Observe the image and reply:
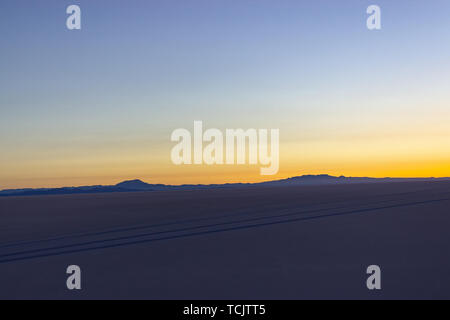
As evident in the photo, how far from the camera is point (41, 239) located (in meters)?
14.6

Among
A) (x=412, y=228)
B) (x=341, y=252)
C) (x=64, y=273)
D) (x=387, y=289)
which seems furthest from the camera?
Answer: (x=412, y=228)

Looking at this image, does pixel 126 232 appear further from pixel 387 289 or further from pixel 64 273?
pixel 387 289

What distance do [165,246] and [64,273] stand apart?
12.0 feet

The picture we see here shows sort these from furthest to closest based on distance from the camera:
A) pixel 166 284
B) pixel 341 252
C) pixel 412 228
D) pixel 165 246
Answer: pixel 412 228 < pixel 165 246 < pixel 341 252 < pixel 166 284

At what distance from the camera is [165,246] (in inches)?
496

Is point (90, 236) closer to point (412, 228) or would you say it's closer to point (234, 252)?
point (234, 252)

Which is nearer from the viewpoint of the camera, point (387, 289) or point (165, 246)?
point (387, 289)

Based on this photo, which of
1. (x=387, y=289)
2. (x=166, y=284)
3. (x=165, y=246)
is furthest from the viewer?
(x=165, y=246)
